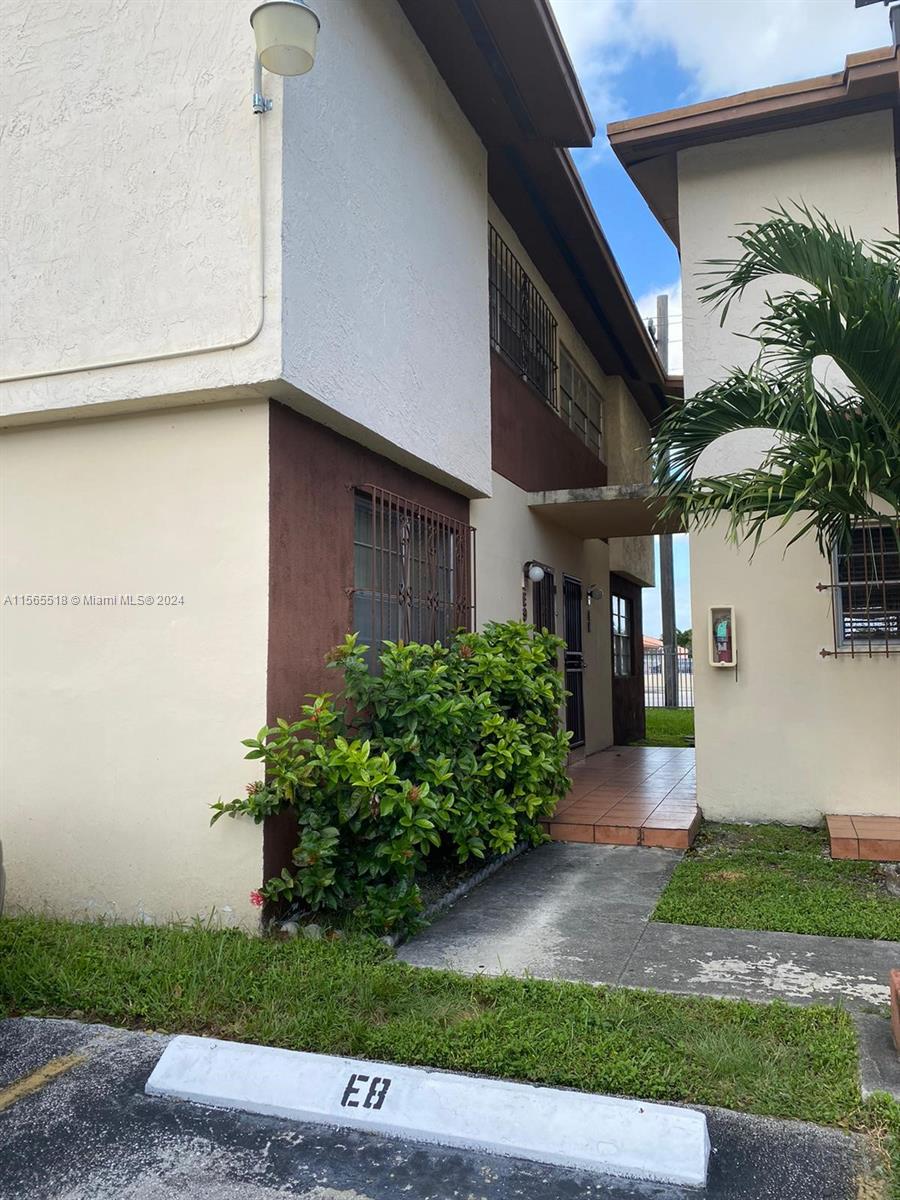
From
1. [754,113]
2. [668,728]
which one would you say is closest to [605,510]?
[754,113]

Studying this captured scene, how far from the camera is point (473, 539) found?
803cm

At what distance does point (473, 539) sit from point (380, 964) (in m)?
4.36

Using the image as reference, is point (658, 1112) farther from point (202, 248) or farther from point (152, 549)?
point (202, 248)

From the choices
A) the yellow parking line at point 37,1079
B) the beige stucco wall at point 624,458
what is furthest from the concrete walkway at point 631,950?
the beige stucco wall at point 624,458

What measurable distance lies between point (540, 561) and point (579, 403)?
351 cm

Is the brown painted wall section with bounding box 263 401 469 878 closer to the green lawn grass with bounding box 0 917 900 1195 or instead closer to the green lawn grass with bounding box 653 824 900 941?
the green lawn grass with bounding box 0 917 900 1195

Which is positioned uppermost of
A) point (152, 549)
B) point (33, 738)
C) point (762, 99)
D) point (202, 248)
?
point (762, 99)

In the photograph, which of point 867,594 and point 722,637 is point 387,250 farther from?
point 867,594

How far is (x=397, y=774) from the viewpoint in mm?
5133

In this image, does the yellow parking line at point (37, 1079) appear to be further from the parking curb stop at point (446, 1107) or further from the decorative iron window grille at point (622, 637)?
the decorative iron window grille at point (622, 637)

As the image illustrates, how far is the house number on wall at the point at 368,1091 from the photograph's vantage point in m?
3.14

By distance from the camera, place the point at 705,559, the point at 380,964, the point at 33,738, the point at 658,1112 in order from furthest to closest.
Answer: the point at 705,559
the point at 33,738
the point at 380,964
the point at 658,1112

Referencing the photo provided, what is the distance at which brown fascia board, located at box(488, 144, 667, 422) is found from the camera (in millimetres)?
8719

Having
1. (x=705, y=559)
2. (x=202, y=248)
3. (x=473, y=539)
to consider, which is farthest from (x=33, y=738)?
(x=705, y=559)
